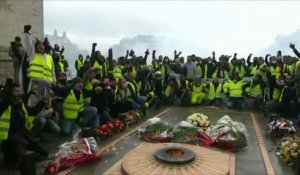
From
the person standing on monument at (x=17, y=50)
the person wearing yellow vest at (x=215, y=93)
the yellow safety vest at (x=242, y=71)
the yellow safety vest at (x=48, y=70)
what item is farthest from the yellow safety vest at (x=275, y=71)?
the person standing on monument at (x=17, y=50)

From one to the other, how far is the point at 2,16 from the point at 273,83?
9.54 meters

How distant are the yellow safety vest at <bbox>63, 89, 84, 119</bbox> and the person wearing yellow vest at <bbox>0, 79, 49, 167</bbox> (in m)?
2.23

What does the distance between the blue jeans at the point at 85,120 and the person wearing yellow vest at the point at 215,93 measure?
640 centimetres

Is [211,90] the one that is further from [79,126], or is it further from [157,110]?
[79,126]

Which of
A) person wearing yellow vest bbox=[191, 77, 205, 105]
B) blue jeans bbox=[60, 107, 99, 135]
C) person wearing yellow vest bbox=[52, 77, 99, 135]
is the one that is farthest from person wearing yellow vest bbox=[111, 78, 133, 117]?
person wearing yellow vest bbox=[191, 77, 205, 105]

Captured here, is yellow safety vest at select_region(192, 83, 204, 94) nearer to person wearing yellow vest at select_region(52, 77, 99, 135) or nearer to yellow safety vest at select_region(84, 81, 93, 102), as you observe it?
yellow safety vest at select_region(84, 81, 93, 102)

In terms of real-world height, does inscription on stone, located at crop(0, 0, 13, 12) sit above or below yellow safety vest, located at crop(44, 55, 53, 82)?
above

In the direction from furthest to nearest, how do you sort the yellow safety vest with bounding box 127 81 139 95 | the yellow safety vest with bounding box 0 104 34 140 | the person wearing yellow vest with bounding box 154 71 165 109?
the person wearing yellow vest with bounding box 154 71 165 109 → the yellow safety vest with bounding box 127 81 139 95 → the yellow safety vest with bounding box 0 104 34 140

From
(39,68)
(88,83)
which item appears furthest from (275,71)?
(39,68)

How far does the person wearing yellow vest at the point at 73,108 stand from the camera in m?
9.99

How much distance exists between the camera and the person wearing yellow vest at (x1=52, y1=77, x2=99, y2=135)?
9.99m

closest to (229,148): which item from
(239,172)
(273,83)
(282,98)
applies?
(239,172)

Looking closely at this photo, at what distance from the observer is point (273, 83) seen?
13969mm

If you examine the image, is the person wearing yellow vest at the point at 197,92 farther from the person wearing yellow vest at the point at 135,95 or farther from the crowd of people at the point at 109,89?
the person wearing yellow vest at the point at 135,95
